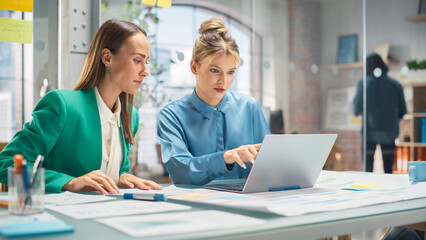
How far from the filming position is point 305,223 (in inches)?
33.5

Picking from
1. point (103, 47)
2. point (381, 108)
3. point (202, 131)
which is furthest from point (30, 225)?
point (381, 108)

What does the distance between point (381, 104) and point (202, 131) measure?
3.09 meters

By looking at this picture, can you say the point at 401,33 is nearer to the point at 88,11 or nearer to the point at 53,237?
the point at 88,11

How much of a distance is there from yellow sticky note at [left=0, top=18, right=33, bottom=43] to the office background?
1.48 meters

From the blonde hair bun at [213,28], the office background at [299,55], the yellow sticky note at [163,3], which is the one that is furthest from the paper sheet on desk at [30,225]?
the office background at [299,55]

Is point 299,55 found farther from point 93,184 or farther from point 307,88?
point 93,184

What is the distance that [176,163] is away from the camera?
1.55 metres

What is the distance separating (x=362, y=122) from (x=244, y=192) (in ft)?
11.5

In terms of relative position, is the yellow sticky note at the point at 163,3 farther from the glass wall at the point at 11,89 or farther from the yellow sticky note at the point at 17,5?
the glass wall at the point at 11,89

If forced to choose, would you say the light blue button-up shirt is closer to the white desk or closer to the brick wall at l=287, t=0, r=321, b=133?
the white desk

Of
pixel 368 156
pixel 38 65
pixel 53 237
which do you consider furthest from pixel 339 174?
pixel 368 156

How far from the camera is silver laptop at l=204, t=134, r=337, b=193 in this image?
1.18 meters

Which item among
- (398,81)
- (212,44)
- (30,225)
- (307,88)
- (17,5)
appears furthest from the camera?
(307,88)

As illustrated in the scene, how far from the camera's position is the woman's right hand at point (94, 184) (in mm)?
1219
